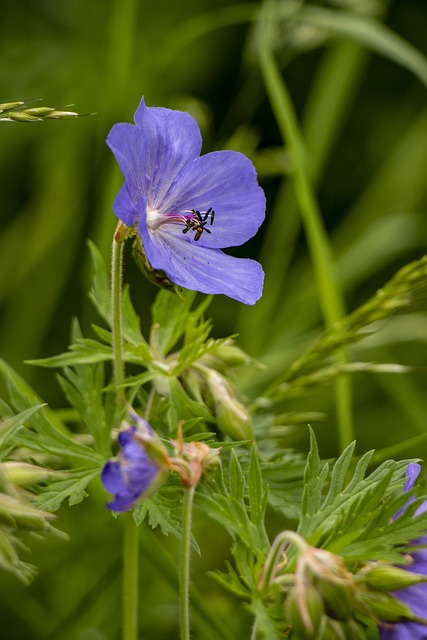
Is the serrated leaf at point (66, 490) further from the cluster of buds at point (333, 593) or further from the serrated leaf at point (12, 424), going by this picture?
the cluster of buds at point (333, 593)

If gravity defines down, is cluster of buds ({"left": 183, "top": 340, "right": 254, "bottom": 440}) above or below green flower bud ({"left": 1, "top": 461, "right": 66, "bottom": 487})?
above

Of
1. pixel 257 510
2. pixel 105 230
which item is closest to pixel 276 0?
pixel 105 230

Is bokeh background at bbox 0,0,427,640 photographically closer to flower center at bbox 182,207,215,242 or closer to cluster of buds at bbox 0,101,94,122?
flower center at bbox 182,207,215,242

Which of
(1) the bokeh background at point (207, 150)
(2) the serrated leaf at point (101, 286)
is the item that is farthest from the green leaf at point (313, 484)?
(1) the bokeh background at point (207, 150)

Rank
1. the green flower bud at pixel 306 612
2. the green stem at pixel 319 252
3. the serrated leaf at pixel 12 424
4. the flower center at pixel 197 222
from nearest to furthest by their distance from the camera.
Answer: the green flower bud at pixel 306 612, the serrated leaf at pixel 12 424, the flower center at pixel 197 222, the green stem at pixel 319 252

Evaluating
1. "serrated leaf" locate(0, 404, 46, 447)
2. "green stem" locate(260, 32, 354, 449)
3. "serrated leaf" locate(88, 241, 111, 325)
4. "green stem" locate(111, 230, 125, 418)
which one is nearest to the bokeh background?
"green stem" locate(260, 32, 354, 449)
